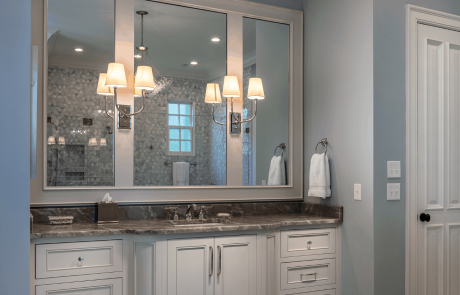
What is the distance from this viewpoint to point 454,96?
2.71 m

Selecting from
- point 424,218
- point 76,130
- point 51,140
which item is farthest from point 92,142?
point 424,218

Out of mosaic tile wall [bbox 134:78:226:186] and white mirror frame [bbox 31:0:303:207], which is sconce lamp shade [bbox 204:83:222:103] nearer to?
mosaic tile wall [bbox 134:78:226:186]

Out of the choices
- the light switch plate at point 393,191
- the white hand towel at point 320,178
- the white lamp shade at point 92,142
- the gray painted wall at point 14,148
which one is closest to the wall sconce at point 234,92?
the white hand towel at point 320,178

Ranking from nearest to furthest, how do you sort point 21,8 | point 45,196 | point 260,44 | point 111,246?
1. point 21,8
2. point 111,246
3. point 45,196
4. point 260,44

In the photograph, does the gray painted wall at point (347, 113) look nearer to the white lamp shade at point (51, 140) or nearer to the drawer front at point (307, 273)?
the drawer front at point (307, 273)

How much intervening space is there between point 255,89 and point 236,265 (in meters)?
1.30

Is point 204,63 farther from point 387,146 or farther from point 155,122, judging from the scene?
point 387,146

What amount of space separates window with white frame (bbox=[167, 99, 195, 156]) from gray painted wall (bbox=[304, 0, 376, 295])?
979mm

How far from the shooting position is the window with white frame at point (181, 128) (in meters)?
2.69

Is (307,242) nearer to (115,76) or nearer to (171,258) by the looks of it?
(171,258)

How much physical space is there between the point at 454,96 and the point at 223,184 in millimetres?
1769

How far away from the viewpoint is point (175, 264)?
87.0 inches

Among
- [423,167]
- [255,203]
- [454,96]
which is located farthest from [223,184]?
[454,96]

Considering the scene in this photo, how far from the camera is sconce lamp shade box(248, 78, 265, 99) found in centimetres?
289
